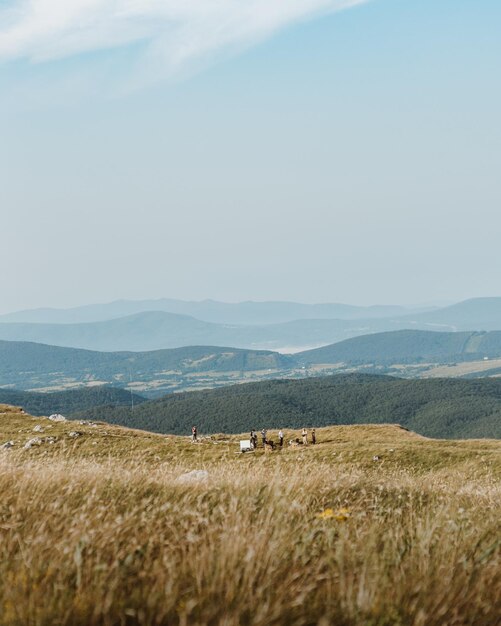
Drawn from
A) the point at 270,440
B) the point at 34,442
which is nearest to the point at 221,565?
the point at 34,442

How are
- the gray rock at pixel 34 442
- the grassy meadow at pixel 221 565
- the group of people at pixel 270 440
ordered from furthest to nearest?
the group of people at pixel 270 440
the gray rock at pixel 34 442
the grassy meadow at pixel 221 565

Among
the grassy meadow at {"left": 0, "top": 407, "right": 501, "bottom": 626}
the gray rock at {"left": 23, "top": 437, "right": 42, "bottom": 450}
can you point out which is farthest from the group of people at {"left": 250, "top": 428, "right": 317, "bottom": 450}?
the grassy meadow at {"left": 0, "top": 407, "right": 501, "bottom": 626}

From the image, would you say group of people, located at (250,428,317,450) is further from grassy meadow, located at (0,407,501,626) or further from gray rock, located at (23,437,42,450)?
grassy meadow, located at (0,407,501,626)

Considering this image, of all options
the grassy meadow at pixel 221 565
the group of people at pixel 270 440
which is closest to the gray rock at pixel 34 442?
the group of people at pixel 270 440

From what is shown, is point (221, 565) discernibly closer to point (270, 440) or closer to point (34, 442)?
point (34, 442)

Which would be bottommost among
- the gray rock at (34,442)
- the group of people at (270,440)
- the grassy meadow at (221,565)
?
the group of people at (270,440)

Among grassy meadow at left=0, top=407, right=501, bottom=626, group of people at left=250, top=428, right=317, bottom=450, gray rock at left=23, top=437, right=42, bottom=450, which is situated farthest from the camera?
group of people at left=250, top=428, right=317, bottom=450

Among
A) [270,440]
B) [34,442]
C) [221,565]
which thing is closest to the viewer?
[221,565]

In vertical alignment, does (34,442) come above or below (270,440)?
above

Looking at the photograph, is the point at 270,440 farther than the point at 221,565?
Yes

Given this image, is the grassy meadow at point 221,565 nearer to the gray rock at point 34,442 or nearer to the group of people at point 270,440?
the gray rock at point 34,442

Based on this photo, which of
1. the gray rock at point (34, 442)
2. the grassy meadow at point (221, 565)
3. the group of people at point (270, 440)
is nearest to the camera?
the grassy meadow at point (221, 565)

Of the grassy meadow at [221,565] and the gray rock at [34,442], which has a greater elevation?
the grassy meadow at [221,565]

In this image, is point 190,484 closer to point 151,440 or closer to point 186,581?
point 186,581
